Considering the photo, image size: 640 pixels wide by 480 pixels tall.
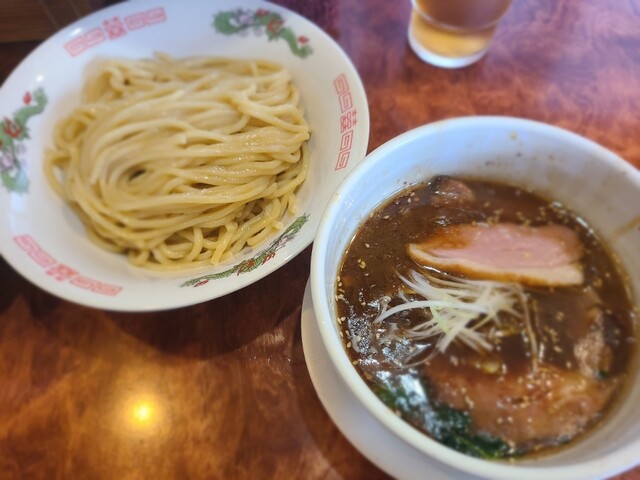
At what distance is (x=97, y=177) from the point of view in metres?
1.46

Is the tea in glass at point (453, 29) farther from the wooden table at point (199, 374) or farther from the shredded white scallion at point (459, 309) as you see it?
the shredded white scallion at point (459, 309)

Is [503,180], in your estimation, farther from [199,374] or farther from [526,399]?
[199,374]

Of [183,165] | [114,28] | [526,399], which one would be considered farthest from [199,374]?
[114,28]

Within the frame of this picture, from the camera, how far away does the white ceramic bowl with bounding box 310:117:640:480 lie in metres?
0.86

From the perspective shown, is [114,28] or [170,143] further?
[114,28]

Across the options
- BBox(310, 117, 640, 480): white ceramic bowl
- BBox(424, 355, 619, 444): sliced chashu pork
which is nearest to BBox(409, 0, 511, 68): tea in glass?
BBox(310, 117, 640, 480): white ceramic bowl

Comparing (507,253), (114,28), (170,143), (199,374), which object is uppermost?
(114,28)

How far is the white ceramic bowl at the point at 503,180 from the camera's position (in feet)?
2.83

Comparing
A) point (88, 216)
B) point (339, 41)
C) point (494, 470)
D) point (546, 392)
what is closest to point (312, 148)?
point (339, 41)

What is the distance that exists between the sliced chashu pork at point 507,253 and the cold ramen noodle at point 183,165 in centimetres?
46

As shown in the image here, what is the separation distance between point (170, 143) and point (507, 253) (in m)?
0.95

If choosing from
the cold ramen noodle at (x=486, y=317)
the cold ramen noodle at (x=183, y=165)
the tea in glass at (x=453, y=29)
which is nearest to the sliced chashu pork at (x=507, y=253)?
the cold ramen noodle at (x=486, y=317)

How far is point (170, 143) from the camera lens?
149 centimetres

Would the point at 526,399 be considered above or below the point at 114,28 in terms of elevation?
below
